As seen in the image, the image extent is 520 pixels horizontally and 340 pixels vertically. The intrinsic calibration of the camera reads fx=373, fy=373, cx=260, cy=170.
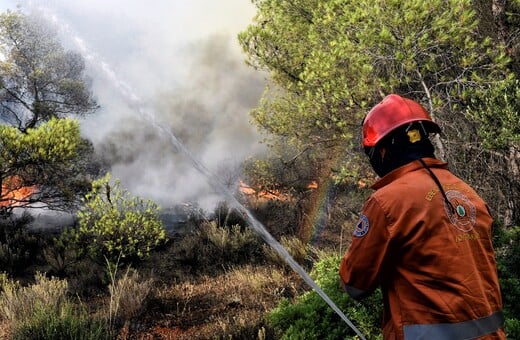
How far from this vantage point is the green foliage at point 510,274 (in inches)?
109

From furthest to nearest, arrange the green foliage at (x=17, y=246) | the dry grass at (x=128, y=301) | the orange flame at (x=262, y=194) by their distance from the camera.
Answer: the orange flame at (x=262, y=194) < the green foliage at (x=17, y=246) < the dry grass at (x=128, y=301)

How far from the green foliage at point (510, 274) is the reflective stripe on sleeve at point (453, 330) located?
186cm

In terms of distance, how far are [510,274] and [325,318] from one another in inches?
76.5

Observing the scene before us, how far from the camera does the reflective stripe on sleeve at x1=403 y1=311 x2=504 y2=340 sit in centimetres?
127

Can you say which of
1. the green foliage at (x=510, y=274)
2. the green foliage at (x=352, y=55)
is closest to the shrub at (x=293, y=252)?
the green foliage at (x=352, y=55)

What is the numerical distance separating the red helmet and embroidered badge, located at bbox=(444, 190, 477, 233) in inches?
12.8

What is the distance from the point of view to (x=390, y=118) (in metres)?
1.53

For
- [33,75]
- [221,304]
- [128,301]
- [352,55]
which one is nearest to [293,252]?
[221,304]

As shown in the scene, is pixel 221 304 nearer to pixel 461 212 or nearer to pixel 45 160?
pixel 461 212

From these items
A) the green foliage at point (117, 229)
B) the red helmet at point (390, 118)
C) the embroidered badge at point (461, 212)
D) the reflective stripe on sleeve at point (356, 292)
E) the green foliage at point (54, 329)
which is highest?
the green foliage at point (117, 229)

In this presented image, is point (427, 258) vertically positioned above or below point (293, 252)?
below

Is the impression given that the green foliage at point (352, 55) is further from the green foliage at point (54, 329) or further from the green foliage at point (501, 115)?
the green foliage at point (54, 329)

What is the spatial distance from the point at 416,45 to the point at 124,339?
545cm

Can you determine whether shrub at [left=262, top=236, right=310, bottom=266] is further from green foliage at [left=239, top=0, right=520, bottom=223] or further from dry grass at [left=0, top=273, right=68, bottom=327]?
dry grass at [left=0, top=273, right=68, bottom=327]
